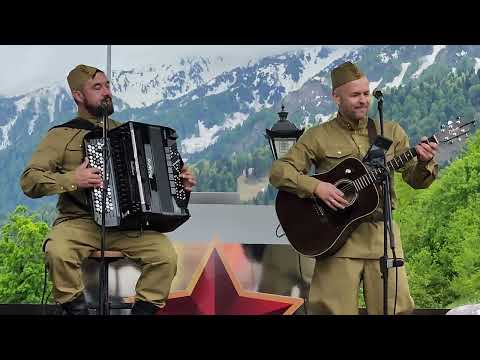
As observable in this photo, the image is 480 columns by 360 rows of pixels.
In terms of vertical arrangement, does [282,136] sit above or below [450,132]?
above

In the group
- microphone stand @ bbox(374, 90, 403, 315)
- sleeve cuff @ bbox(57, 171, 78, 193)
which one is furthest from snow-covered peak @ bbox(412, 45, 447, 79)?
sleeve cuff @ bbox(57, 171, 78, 193)

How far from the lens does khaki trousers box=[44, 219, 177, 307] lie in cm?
595

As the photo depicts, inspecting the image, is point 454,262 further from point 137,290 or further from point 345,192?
point 137,290

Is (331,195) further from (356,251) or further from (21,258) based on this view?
(21,258)

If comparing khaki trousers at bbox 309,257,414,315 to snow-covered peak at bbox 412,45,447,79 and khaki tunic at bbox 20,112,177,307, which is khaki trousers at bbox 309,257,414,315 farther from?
snow-covered peak at bbox 412,45,447,79

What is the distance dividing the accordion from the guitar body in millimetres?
642

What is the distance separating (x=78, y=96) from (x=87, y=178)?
72cm

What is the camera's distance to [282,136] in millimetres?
6812

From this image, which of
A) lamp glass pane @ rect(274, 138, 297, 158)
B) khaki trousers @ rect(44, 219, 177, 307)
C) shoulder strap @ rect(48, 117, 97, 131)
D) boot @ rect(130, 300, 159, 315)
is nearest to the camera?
khaki trousers @ rect(44, 219, 177, 307)

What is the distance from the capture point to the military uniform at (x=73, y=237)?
5.95 m

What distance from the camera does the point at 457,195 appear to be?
6980 mm

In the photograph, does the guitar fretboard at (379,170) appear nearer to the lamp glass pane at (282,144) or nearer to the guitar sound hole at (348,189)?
the guitar sound hole at (348,189)

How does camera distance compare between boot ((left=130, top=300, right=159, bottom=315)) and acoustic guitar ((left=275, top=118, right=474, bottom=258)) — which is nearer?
acoustic guitar ((left=275, top=118, right=474, bottom=258))

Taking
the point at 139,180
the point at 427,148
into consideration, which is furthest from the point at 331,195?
the point at 139,180
